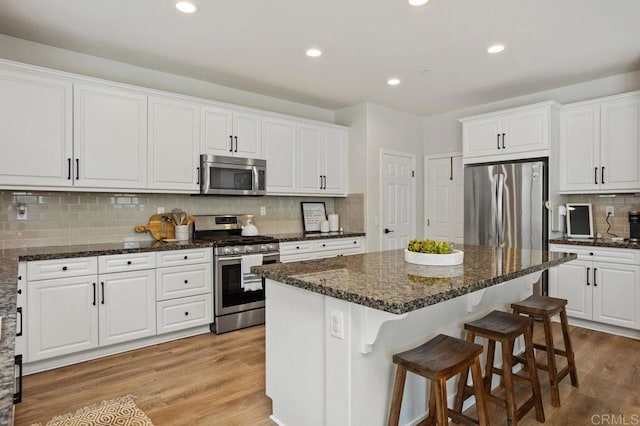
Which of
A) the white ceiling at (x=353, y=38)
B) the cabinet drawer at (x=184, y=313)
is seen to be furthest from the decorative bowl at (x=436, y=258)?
the cabinet drawer at (x=184, y=313)

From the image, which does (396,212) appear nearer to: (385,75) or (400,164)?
(400,164)

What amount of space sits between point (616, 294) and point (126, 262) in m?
4.63

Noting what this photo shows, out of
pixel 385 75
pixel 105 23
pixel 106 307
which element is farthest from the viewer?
pixel 385 75

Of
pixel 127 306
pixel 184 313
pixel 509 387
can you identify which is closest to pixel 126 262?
pixel 127 306

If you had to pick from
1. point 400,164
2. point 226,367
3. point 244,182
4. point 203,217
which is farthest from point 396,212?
point 226,367

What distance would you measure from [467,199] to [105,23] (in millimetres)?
4256

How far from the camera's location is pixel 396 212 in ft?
18.4

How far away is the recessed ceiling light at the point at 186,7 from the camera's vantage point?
2.64 m

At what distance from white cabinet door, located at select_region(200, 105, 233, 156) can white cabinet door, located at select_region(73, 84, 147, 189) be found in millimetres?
597

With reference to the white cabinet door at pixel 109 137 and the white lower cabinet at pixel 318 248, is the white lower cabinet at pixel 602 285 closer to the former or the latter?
the white lower cabinet at pixel 318 248

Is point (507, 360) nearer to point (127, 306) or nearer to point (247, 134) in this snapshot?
point (127, 306)

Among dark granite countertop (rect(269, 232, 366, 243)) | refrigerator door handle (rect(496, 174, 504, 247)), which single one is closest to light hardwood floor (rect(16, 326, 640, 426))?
dark granite countertop (rect(269, 232, 366, 243))

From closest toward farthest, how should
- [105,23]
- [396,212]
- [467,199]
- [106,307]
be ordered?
[105,23] < [106,307] < [467,199] < [396,212]

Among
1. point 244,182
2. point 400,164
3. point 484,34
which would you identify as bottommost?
point 244,182
